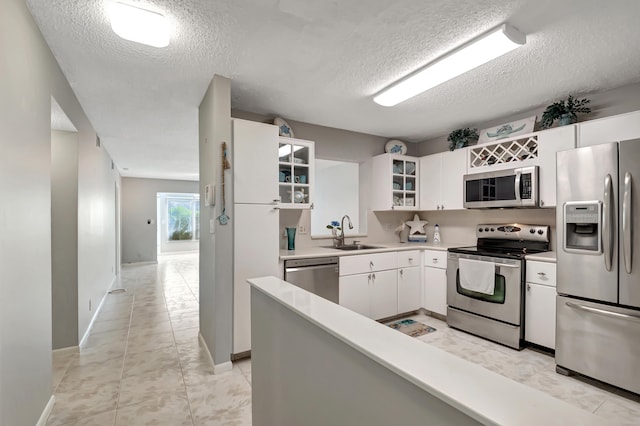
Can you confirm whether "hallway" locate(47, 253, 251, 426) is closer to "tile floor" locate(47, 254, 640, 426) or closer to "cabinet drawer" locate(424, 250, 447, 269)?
"tile floor" locate(47, 254, 640, 426)

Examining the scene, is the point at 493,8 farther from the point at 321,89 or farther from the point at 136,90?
the point at 136,90

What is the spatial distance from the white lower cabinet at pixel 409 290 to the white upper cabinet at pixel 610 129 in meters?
2.14

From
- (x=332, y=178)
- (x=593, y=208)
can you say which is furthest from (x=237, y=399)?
(x=332, y=178)

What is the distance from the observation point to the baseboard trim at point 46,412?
74.2 inches

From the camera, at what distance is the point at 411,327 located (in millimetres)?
3510

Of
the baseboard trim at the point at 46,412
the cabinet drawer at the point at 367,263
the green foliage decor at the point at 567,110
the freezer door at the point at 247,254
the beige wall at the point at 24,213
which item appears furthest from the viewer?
the cabinet drawer at the point at 367,263

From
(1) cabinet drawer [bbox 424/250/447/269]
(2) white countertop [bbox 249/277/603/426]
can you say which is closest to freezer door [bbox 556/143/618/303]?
(1) cabinet drawer [bbox 424/250/447/269]

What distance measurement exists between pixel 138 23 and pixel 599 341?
12.3 ft

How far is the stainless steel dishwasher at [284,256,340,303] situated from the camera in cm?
301

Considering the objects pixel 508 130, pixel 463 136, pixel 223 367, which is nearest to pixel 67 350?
pixel 223 367

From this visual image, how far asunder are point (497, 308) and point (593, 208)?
1.28 metres

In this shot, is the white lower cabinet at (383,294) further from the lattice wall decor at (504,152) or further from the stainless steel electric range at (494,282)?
the lattice wall decor at (504,152)

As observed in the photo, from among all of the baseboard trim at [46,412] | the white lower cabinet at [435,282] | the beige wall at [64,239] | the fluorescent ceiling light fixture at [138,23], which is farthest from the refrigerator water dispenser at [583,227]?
the beige wall at [64,239]

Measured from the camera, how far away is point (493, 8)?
67.5 inches
